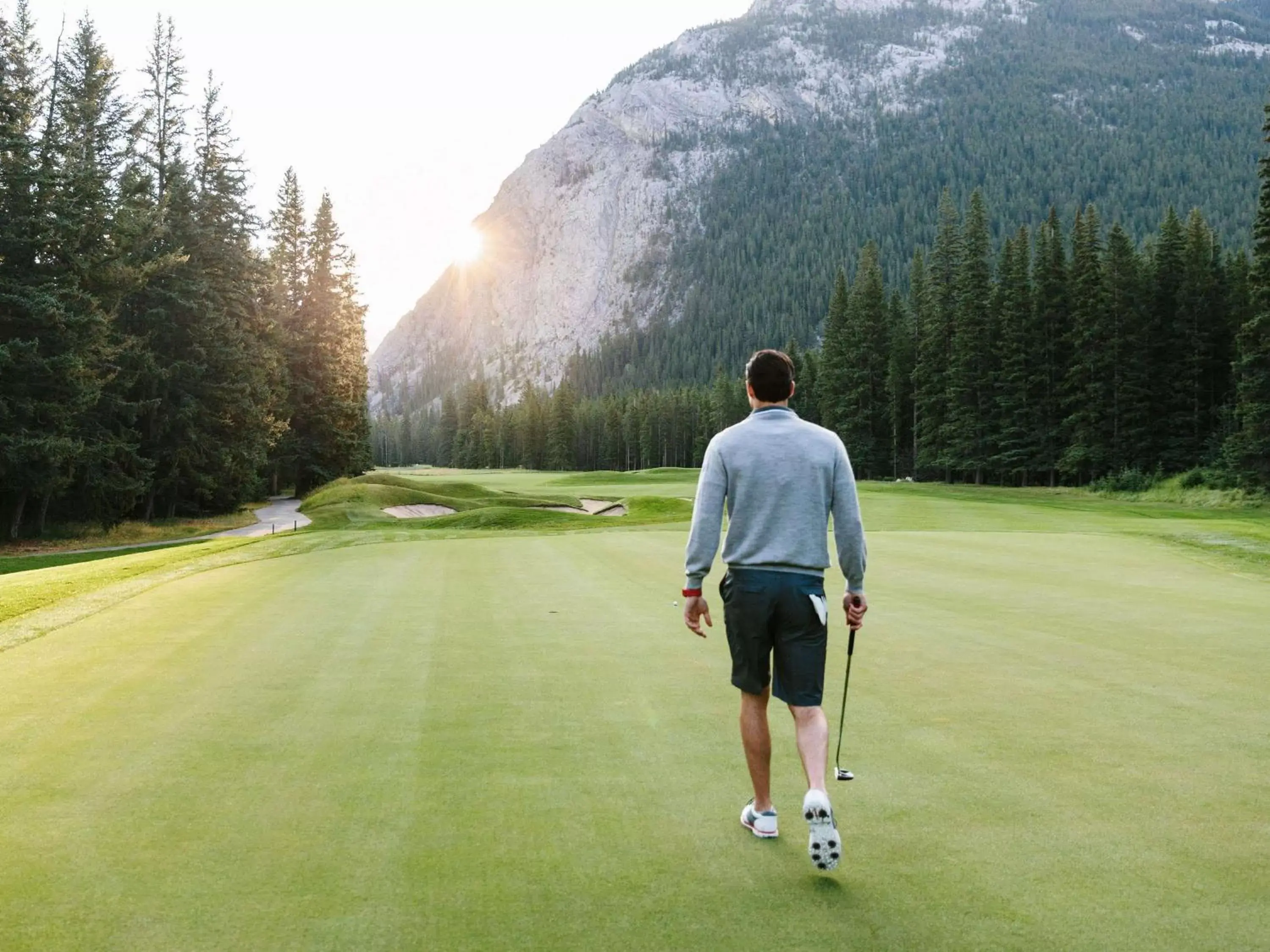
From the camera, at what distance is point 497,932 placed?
3.45 m

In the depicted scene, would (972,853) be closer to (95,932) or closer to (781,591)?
(781,591)

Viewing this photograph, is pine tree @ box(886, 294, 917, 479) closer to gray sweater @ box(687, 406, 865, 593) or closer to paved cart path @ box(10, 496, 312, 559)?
paved cart path @ box(10, 496, 312, 559)

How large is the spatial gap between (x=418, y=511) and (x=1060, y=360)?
141 feet

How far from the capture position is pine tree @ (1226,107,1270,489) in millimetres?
36938

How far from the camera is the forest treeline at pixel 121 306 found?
1102 inches

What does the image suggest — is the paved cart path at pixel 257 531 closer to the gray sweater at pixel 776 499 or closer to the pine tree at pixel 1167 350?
the gray sweater at pixel 776 499

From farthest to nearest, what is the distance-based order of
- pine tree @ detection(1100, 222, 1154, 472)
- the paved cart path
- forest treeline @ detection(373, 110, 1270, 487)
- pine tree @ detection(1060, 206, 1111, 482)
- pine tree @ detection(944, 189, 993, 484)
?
pine tree @ detection(944, 189, 993, 484)
pine tree @ detection(1060, 206, 1111, 482)
pine tree @ detection(1100, 222, 1154, 472)
forest treeline @ detection(373, 110, 1270, 487)
the paved cart path

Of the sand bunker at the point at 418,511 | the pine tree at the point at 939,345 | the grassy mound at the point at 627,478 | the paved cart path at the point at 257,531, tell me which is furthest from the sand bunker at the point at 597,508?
the pine tree at the point at 939,345

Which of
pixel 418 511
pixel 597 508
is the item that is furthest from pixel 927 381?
pixel 418 511

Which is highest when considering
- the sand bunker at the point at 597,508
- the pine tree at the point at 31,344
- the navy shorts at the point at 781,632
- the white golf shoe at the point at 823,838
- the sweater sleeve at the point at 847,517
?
the pine tree at the point at 31,344

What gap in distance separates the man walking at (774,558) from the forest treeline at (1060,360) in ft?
136

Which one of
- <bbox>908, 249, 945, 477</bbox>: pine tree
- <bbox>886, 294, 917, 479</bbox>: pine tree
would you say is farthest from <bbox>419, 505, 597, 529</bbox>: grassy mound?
<bbox>886, 294, 917, 479</bbox>: pine tree

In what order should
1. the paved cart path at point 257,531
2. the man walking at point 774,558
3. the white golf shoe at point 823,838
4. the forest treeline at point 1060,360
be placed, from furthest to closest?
the forest treeline at point 1060,360 < the paved cart path at point 257,531 < the man walking at point 774,558 < the white golf shoe at point 823,838

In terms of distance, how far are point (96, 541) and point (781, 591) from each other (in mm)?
32775
